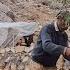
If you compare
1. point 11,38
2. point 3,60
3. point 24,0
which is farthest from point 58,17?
point 24,0

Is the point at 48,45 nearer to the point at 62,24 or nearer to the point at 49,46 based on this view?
the point at 49,46

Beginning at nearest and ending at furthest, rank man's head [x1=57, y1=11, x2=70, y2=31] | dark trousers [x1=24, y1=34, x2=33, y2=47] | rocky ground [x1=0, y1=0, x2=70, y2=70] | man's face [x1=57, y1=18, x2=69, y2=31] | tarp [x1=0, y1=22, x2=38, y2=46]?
1. man's head [x1=57, y1=11, x2=70, y2=31]
2. man's face [x1=57, y1=18, x2=69, y2=31]
3. rocky ground [x1=0, y1=0, x2=70, y2=70]
4. tarp [x1=0, y1=22, x2=38, y2=46]
5. dark trousers [x1=24, y1=34, x2=33, y2=47]

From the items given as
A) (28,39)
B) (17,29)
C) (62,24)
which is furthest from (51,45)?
(28,39)

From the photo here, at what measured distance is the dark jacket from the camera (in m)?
3.71

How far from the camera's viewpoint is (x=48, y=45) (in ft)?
12.1

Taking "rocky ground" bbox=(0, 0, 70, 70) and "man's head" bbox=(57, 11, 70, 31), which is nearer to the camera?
"man's head" bbox=(57, 11, 70, 31)

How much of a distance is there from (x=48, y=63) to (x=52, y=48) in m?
0.59

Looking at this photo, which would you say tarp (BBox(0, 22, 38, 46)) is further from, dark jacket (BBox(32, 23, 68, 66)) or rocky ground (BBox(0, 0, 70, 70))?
dark jacket (BBox(32, 23, 68, 66))

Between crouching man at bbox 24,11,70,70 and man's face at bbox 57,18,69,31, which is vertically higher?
man's face at bbox 57,18,69,31

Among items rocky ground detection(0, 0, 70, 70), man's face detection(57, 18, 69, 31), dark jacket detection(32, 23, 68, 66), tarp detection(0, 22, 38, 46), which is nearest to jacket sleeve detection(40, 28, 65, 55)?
dark jacket detection(32, 23, 68, 66)

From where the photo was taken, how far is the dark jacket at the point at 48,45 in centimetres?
371

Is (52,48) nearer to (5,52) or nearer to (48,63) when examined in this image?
(48,63)

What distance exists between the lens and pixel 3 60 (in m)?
7.99

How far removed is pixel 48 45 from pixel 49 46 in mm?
21
